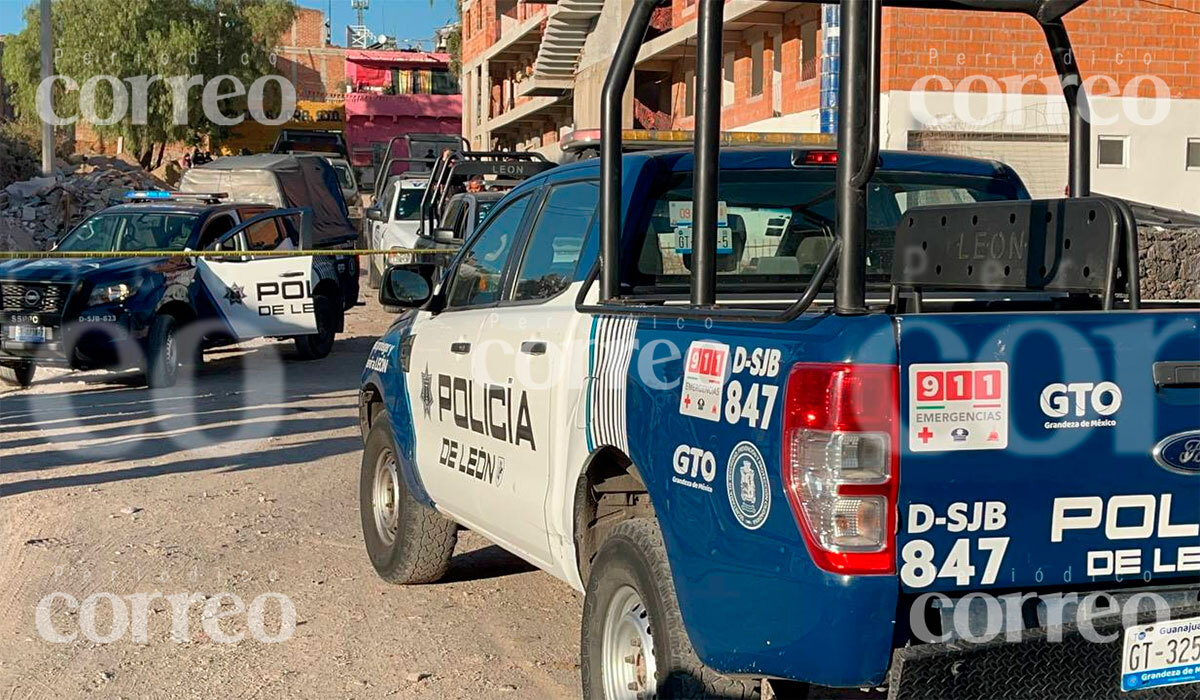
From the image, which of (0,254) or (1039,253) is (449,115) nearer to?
(0,254)

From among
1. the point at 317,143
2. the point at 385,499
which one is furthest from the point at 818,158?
the point at 317,143

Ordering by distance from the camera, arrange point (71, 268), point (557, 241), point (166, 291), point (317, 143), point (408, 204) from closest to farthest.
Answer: point (557, 241)
point (71, 268)
point (166, 291)
point (408, 204)
point (317, 143)

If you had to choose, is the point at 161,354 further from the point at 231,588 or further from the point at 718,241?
the point at 718,241

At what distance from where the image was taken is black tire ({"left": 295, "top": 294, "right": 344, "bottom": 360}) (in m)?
16.8

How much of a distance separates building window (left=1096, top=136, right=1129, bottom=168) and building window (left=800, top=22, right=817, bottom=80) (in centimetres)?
548

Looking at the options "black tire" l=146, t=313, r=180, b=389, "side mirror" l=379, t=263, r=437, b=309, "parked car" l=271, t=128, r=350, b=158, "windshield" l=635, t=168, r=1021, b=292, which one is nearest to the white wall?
"black tire" l=146, t=313, r=180, b=389

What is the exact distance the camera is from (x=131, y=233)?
15.8 m

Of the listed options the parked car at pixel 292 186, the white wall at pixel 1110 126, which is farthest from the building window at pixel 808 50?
the parked car at pixel 292 186

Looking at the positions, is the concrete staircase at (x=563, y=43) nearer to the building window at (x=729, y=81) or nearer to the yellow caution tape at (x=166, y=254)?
the building window at (x=729, y=81)

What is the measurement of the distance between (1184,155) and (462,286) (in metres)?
19.4

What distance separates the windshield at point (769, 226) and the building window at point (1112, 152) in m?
18.1

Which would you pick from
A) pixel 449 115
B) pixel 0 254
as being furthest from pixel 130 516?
pixel 449 115

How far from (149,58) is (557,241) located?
179 feet

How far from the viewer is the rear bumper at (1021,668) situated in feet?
11.1
